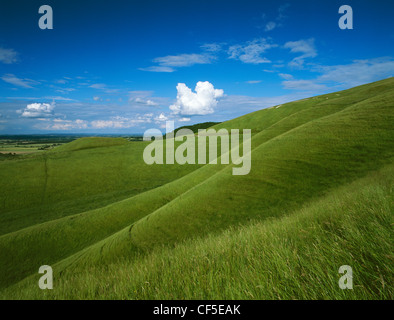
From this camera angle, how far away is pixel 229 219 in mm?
15031

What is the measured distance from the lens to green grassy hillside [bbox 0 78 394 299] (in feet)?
8.96

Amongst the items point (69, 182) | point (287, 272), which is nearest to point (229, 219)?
point (287, 272)

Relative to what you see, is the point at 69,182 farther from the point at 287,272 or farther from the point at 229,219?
the point at 287,272

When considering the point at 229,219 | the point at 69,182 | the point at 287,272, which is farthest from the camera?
the point at 69,182

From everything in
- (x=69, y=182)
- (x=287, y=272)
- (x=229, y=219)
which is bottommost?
(x=69, y=182)

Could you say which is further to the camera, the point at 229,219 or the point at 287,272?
the point at 229,219

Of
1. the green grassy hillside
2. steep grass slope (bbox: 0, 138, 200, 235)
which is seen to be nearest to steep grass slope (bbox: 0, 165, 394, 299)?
the green grassy hillside

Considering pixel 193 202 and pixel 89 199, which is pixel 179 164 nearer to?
pixel 89 199

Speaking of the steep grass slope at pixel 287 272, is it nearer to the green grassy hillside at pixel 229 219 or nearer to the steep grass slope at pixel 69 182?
the green grassy hillside at pixel 229 219

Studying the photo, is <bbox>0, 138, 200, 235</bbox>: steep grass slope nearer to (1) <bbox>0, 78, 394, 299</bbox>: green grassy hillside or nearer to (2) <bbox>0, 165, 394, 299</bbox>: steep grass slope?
(1) <bbox>0, 78, 394, 299</bbox>: green grassy hillside

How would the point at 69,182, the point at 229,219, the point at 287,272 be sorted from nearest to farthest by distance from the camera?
1. the point at 287,272
2. the point at 229,219
3. the point at 69,182

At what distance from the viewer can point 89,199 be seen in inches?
1636
